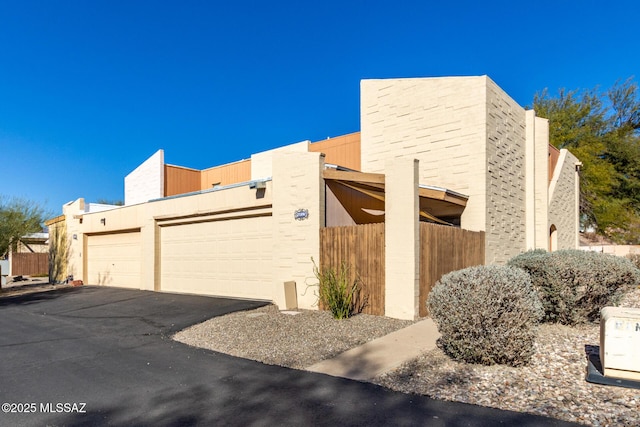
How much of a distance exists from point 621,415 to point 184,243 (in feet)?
42.3

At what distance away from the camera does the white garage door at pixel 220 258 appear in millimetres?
12141

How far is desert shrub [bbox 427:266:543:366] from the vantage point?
5742 mm

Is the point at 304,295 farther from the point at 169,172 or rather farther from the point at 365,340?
the point at 169,172

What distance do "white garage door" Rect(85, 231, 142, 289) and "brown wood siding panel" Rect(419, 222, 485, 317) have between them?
37.9 feet

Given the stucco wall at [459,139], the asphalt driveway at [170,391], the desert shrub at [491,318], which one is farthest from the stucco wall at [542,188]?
the asphalt driveway at [170,391]

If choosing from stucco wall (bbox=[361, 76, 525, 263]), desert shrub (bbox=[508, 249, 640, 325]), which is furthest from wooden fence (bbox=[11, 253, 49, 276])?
desert shrub (bbox=[508, 249, 640, 325])

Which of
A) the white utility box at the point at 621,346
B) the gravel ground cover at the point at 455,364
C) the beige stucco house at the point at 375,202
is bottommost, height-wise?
the gravel ground cover at the point at 455,364

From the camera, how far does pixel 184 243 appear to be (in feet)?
48.2

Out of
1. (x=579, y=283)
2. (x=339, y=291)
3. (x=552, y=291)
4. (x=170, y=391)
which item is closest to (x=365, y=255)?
(x=339, y=291)

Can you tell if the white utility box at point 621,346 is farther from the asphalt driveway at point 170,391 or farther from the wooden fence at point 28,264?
the wooden fence at point 28,264

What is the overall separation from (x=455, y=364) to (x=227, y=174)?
17138 mm

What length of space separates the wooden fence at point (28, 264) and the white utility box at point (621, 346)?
1485 inches

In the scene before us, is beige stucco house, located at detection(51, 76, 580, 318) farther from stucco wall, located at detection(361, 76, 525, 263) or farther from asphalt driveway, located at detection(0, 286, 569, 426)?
asphalt driveway, located at detection(0, 286, 569, 426)

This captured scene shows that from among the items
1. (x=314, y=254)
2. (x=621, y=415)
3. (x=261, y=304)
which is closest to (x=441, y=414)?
(x=621, y=415)
